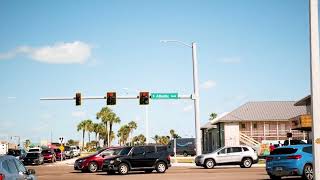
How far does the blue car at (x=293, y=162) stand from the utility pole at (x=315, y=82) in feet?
24.8

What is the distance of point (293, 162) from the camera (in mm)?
20703

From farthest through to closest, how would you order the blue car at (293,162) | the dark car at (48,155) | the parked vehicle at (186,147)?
the parked vehicle at (186,147)
the dark car at (48,155)
the blue car at (293,162)

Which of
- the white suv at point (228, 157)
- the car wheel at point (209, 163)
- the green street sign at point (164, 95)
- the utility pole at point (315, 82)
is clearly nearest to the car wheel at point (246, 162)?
the white suv at point (228, 157)

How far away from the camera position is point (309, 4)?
13.6 metres

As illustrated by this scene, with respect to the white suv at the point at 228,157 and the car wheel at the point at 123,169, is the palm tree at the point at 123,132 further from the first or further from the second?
the car wheel at the point at 123,169

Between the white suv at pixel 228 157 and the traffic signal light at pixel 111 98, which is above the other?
the traffic signal light at pixel 111 98

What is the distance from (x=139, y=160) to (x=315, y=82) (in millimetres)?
18677

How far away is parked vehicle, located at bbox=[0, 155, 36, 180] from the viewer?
11.9m

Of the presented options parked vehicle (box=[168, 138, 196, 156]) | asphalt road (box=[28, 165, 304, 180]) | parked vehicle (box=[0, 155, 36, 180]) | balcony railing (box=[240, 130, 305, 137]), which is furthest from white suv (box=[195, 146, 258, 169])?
parked vehicle (box=[168, 138, 196, 156])

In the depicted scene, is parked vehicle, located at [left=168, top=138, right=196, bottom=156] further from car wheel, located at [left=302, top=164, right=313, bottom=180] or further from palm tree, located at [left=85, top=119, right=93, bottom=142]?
palm tree, located at [left=85, top=119, right=93, bottom=142]

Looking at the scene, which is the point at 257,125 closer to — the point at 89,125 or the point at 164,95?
the point at 164,95

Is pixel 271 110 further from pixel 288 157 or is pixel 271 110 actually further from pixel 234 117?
pixel 288 157

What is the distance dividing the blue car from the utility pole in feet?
24.8

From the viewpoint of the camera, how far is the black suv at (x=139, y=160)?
30422 mm
